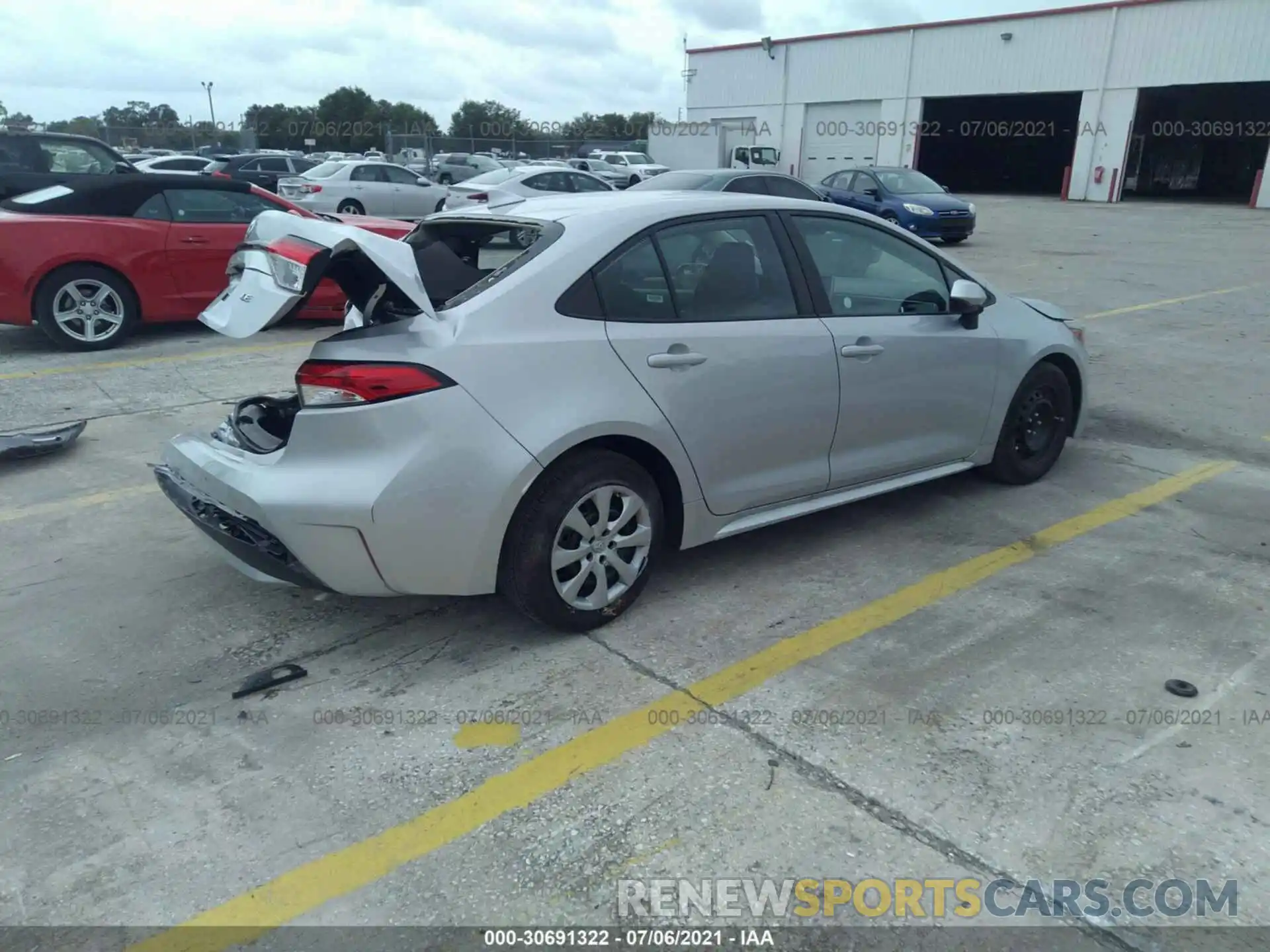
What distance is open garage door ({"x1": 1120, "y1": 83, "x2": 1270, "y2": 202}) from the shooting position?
36.9 m

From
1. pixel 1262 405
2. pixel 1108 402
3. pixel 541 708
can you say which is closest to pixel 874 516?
pixel 541 708

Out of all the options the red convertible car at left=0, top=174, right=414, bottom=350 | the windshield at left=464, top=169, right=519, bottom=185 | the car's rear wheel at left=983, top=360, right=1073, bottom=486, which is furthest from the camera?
the windshield at left=464, top=169, right=519, bottom=185

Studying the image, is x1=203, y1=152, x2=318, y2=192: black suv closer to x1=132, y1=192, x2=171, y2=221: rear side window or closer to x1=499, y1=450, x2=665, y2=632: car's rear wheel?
x1=132, y1=192, x2=171, y2=221: rear side window

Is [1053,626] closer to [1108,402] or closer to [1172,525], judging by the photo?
[1172,525]

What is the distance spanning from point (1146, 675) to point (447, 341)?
2.75 metres

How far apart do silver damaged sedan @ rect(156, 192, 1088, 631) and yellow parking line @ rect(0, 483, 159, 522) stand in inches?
52.1

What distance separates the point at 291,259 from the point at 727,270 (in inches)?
67.1

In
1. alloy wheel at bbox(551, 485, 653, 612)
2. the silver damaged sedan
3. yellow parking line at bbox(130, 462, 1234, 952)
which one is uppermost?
the silver damaged sedan

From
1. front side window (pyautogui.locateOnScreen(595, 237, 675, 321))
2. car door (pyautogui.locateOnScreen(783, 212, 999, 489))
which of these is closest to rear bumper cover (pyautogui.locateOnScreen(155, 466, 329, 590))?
front side window (pyautogui.locateOnScreen(595, 237, 675, 321))

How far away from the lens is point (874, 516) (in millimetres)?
4957

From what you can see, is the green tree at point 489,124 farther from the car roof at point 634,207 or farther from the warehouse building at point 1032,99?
the car roof at point 634,207

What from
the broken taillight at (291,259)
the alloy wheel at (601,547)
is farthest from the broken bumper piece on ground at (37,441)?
the alloy wheel at (601,547)

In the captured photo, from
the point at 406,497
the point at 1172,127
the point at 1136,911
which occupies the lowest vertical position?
the point at 1136,911

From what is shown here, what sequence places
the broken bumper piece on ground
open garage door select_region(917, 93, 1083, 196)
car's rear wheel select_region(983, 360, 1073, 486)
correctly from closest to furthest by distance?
car's rear wheel select_region(983, 360, 1073, 486)
the broken bumper piece on ground
open garage door select_region(917, 93, 1083, 196)
